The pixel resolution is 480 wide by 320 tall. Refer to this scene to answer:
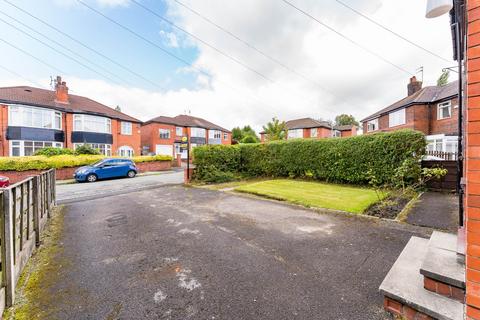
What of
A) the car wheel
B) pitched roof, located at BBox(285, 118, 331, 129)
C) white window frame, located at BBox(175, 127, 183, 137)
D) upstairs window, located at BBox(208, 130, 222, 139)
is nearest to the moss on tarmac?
the car wheel

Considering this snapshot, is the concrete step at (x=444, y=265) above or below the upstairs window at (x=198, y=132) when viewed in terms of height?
below

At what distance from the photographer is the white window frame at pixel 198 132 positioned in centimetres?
3793

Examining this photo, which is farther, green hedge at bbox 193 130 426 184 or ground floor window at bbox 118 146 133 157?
ground floor window at bbox 118 146 133 157

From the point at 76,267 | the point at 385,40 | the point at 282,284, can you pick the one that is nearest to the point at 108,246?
the point at 76,267

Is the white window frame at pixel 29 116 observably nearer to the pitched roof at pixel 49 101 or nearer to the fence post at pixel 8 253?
the pitched roof at pixel 49 101

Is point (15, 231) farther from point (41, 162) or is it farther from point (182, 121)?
point (182, 121)

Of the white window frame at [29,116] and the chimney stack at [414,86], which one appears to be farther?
the chimney stack at [414,86]

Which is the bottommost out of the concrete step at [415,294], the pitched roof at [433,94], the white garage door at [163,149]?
the concrete step at [415,294]

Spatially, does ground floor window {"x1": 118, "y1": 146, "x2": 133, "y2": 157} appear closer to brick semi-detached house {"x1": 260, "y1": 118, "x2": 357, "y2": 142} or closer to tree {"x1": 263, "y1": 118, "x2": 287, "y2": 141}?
tree {"x1": 263, "y1": 118, "x2": 287, "y2": 141}

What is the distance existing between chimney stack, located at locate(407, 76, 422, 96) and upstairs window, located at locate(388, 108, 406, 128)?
11.5ft

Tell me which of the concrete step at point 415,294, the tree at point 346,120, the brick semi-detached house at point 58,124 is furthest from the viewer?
the tree at point 346,120

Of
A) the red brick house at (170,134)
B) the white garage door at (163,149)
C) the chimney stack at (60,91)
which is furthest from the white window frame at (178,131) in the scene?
the chimney stack at (60,91)

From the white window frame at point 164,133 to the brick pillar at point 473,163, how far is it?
35.5 m

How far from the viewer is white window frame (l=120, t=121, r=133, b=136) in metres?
26.8
